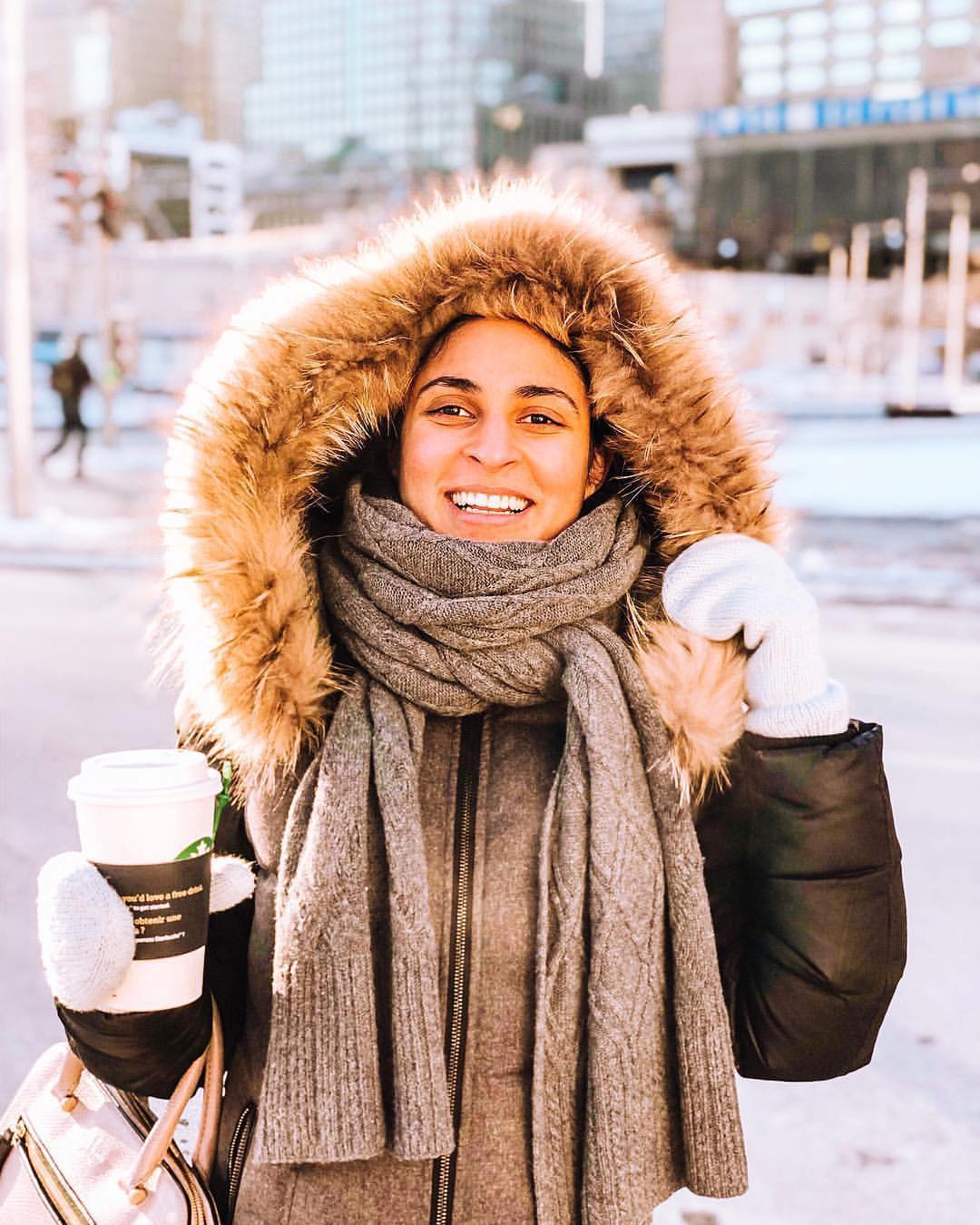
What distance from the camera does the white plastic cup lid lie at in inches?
50.8

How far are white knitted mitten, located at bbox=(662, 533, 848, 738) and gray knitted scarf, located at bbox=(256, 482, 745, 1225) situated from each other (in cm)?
14

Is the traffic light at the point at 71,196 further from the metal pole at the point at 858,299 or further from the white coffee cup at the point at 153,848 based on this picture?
the metal pole at the point at 858,299

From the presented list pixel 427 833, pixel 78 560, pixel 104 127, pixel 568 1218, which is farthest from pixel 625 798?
pixel 104 127

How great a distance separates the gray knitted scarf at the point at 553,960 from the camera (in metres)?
1.44

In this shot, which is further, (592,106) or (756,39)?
(592,106)

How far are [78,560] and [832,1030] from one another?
1075 cm

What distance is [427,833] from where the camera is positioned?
1560 mm

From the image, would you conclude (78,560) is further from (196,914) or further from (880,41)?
(880,41)

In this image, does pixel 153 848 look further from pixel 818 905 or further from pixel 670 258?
pixel 670 258

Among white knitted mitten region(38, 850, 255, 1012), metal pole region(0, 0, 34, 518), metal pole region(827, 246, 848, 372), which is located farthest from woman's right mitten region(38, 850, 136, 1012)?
→ metal pole region(827, 246, 848, 372)

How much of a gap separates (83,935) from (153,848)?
11 cm

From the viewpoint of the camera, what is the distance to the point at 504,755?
1623 mm

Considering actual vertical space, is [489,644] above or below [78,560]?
above

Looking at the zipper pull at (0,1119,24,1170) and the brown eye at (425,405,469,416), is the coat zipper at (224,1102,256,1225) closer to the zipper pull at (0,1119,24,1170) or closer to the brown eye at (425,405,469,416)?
the zipper pull at (0,1119,24,1170)
